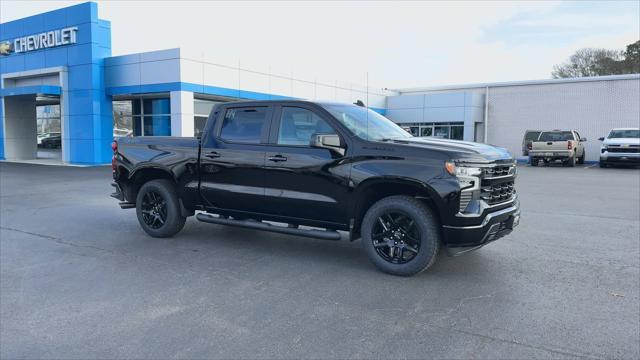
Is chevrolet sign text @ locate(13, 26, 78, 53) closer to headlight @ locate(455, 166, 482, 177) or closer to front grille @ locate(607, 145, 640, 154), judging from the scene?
headlight @ locate(455, 166, 482, 177)

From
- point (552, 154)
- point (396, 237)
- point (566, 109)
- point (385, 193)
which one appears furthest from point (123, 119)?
point (566, 109)

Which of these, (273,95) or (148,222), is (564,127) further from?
(148,222)

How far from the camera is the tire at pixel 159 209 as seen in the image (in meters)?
7.22

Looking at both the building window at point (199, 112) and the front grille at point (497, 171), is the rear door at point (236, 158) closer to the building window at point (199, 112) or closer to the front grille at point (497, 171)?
the front grille at point (497, 171)

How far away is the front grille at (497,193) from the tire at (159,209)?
4.21m

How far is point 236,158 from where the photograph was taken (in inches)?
257

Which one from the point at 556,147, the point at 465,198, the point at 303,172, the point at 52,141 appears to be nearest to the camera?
the point at 465,198

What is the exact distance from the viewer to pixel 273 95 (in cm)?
2731

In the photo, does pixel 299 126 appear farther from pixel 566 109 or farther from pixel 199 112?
pixel 566 109

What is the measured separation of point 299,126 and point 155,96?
21060 millimetres

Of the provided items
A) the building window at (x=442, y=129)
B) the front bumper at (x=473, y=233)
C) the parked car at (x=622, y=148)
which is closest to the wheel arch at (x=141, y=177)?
the front bumper at (x=473, y=233)

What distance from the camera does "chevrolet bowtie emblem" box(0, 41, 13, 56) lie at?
2739 cm

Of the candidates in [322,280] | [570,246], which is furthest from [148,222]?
[570,246]

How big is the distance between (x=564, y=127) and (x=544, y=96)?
2356 mm
